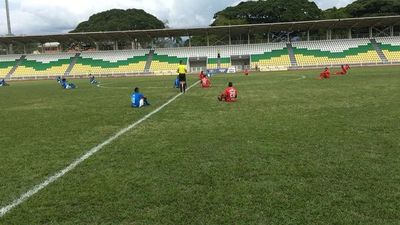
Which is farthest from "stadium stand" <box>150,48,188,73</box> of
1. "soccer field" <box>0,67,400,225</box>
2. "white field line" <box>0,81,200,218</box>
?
"white field line" <box>0,81,200,218</box>

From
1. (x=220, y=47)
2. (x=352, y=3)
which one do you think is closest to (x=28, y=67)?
(x=220, y=47)

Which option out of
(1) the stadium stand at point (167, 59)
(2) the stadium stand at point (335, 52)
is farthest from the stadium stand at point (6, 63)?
(2) the stadium stand at point (335, 52)

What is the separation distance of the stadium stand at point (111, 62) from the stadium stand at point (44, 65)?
201 cm

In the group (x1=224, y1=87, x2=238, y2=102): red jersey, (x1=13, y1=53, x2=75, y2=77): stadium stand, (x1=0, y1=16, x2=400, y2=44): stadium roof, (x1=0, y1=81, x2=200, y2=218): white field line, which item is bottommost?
(x1=0, y1=81, x2=200, y2=218): white field line

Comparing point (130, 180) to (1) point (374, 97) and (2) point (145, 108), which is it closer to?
(2) point (145, 108)

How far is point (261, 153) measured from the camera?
23.2 ft

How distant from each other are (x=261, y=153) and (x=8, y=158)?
4470mm

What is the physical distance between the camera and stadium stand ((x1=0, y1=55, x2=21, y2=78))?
2272 inches

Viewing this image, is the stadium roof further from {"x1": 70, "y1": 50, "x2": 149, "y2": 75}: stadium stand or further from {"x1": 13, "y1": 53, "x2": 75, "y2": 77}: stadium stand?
{"x1": 13, "y1": 53, "x2": 75, "y2": 77}: stadium stand

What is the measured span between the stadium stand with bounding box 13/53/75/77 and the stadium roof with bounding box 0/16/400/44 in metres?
2.47

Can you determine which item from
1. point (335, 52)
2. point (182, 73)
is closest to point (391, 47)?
point (335, 52)

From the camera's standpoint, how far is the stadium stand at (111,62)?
55969 mm

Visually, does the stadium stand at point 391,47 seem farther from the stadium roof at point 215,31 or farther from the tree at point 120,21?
the tree at point 120,21

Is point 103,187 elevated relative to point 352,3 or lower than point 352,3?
lower
